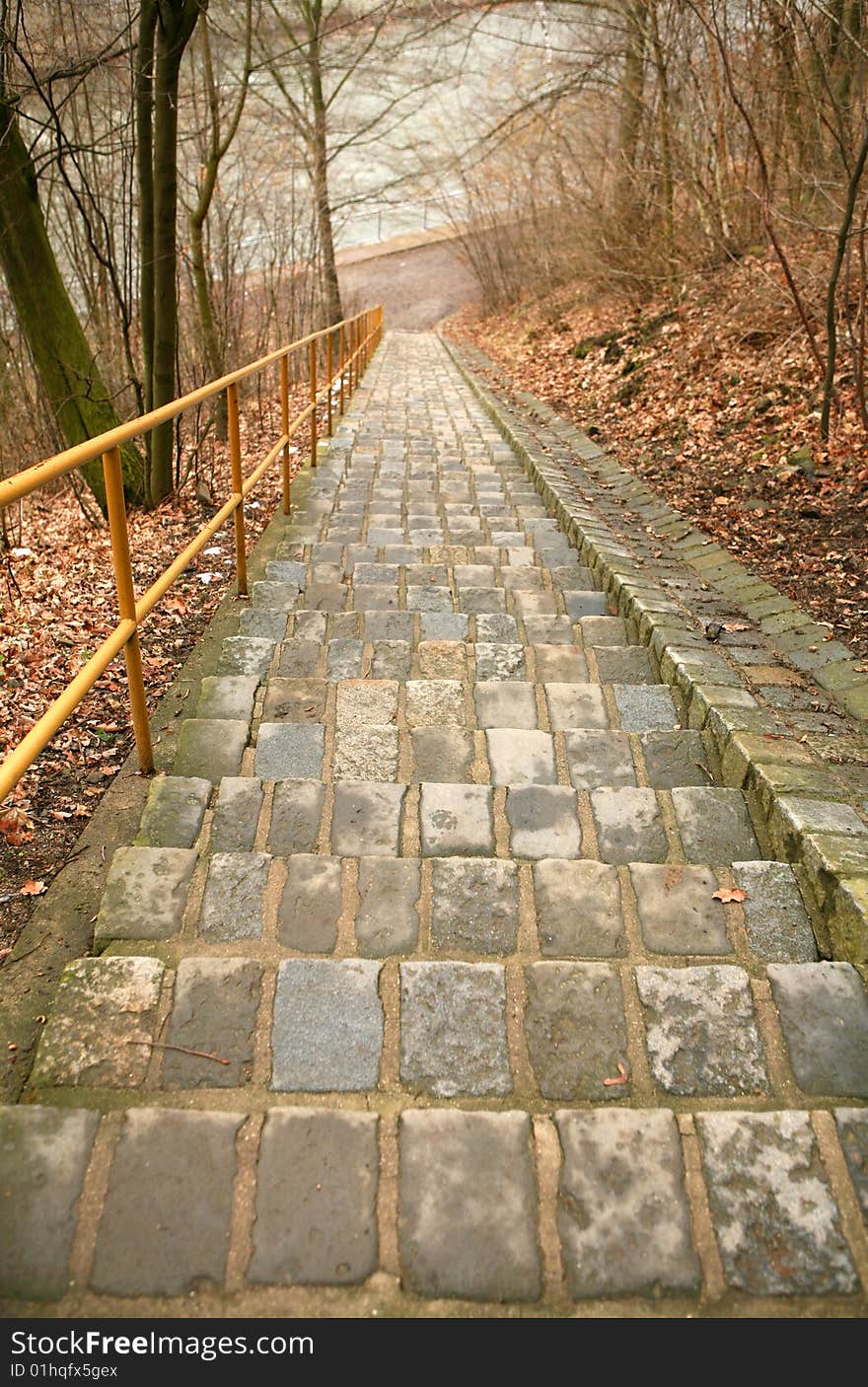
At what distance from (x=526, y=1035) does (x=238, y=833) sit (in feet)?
3.43

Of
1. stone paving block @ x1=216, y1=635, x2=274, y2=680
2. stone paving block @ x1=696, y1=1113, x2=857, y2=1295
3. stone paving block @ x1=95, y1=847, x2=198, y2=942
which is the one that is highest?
stone paving block @ x1=216, y1=635, x2=274, y2=680

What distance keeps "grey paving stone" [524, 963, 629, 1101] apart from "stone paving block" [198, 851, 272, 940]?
686 mm

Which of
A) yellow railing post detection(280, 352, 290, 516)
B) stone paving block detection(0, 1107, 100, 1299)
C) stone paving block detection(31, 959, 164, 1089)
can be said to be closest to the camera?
stone paving block detection(0, 1107, 100, 1299)

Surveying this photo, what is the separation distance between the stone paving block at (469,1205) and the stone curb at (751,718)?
3.20ft

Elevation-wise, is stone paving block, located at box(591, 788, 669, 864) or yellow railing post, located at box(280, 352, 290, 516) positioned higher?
yellow railing post, located at box(280, 352, 290, 516)

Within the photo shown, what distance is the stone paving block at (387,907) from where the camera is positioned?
220 cm

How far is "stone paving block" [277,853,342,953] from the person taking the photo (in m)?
2.20

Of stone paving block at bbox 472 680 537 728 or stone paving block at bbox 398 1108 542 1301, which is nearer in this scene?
stone paving block at bbox 398 1108 542 1301

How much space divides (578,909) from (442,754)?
903mm

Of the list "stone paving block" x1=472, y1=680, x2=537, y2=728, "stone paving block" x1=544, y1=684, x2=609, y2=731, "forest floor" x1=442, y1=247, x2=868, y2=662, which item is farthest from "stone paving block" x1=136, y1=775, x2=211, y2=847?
"forest floor" x1=442, y1=247, x2=868, y2=662

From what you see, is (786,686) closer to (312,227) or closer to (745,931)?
(745,931)

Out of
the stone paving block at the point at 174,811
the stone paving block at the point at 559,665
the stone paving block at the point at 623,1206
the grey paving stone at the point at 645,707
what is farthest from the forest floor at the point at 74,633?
the grey paving stone at the point at 645,707

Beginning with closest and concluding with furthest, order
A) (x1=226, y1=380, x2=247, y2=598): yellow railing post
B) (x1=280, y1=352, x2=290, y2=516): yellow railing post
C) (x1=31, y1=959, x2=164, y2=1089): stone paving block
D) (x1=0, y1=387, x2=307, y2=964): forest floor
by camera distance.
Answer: (x1=31, y1=959, x2=164, y2=1089): stone paving block
(x1=0, y1=387, x2=307, y2=964): forest floor
(x1=226, y1=380, x2=247, y2=598): yellow railing post
(x1=280, y1=352, x2=290, y2=516): yellow railing post

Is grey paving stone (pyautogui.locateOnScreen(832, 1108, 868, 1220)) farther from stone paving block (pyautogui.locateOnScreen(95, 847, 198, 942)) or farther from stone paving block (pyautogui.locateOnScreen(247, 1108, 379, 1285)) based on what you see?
stone paving block (pyautogui.locateOnScreen(95, 847, 198, 942))
